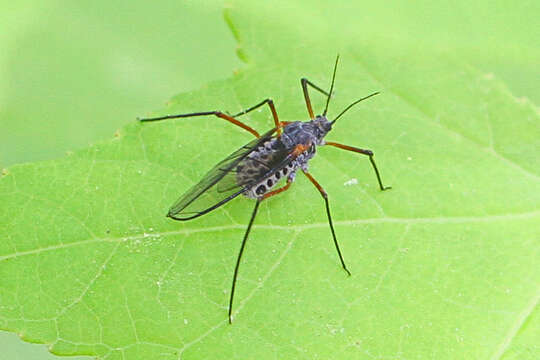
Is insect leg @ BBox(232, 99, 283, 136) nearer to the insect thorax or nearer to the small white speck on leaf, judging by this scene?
the insect thorax

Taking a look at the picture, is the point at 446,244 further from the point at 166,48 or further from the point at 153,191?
the point at 166,48

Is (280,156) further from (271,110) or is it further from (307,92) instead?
(307,92)

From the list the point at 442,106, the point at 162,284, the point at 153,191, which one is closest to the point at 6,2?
the point at 153,191

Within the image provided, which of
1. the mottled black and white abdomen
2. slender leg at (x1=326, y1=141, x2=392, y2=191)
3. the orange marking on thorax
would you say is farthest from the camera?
the orange marking on thorax

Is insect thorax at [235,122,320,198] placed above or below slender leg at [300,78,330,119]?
below

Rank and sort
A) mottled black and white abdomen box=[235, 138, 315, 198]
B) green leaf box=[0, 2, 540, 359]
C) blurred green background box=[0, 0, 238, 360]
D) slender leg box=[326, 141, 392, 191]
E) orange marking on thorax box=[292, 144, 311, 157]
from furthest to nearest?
1. blurred green background box=[0, 0, 238, 360]
2. orange marking on thorax box=[292, 144, 311, 157]
3. mottled black and white abdomen box=[235, 138, 315, 198]
4. slender leg box=[326, 141, 392, 191]
5. green leaf box=[0, 2, 540, 359]

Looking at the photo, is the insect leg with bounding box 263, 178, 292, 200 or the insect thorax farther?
the insect thorax

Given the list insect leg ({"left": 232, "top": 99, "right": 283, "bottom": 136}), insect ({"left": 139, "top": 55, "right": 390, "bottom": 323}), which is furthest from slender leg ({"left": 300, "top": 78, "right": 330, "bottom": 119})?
insect leg ({"left": 232, "top": 99, "right": 283, "bottom": 136})

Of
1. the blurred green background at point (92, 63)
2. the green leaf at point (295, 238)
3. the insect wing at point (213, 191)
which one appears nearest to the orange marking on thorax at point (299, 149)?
the green leaf at point (295, 238)
